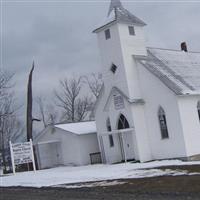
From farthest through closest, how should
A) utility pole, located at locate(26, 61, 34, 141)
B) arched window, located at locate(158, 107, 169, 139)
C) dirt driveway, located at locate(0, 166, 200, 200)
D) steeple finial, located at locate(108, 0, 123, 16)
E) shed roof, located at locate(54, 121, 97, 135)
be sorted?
utility pole, located at locate(26, 61, 34, 141), shed roof, located at locate(54, 121, 97, 135), steeple finial, located at locate(108, 0, 123, 16), arched window, located at locate(158, 107, 169, 139), dirt driveway, located at locate(0, 166, 200, 200)

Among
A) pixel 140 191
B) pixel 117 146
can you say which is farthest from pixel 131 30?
pixel 140 191

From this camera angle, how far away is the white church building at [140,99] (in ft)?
97.1

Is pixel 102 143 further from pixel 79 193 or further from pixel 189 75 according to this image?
pixel 79 193

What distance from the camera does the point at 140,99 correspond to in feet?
103

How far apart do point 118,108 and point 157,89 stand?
10.7ft

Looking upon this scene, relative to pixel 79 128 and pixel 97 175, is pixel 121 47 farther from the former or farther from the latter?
pixel 97 175

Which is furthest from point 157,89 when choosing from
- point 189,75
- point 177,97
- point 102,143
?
point 102,143

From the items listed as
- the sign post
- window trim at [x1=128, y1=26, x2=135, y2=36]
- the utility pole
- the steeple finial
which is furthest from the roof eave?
the utility pole

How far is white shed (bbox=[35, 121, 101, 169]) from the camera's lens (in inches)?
1444

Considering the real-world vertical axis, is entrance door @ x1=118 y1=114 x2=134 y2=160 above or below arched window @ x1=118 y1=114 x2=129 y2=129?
below

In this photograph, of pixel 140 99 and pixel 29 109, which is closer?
pixel 140 99

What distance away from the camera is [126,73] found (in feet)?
103

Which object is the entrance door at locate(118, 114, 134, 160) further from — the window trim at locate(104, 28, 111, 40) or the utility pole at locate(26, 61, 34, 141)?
the utility pole at locate(26, 61, 34, 141)

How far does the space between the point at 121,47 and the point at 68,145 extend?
33.6 ft
